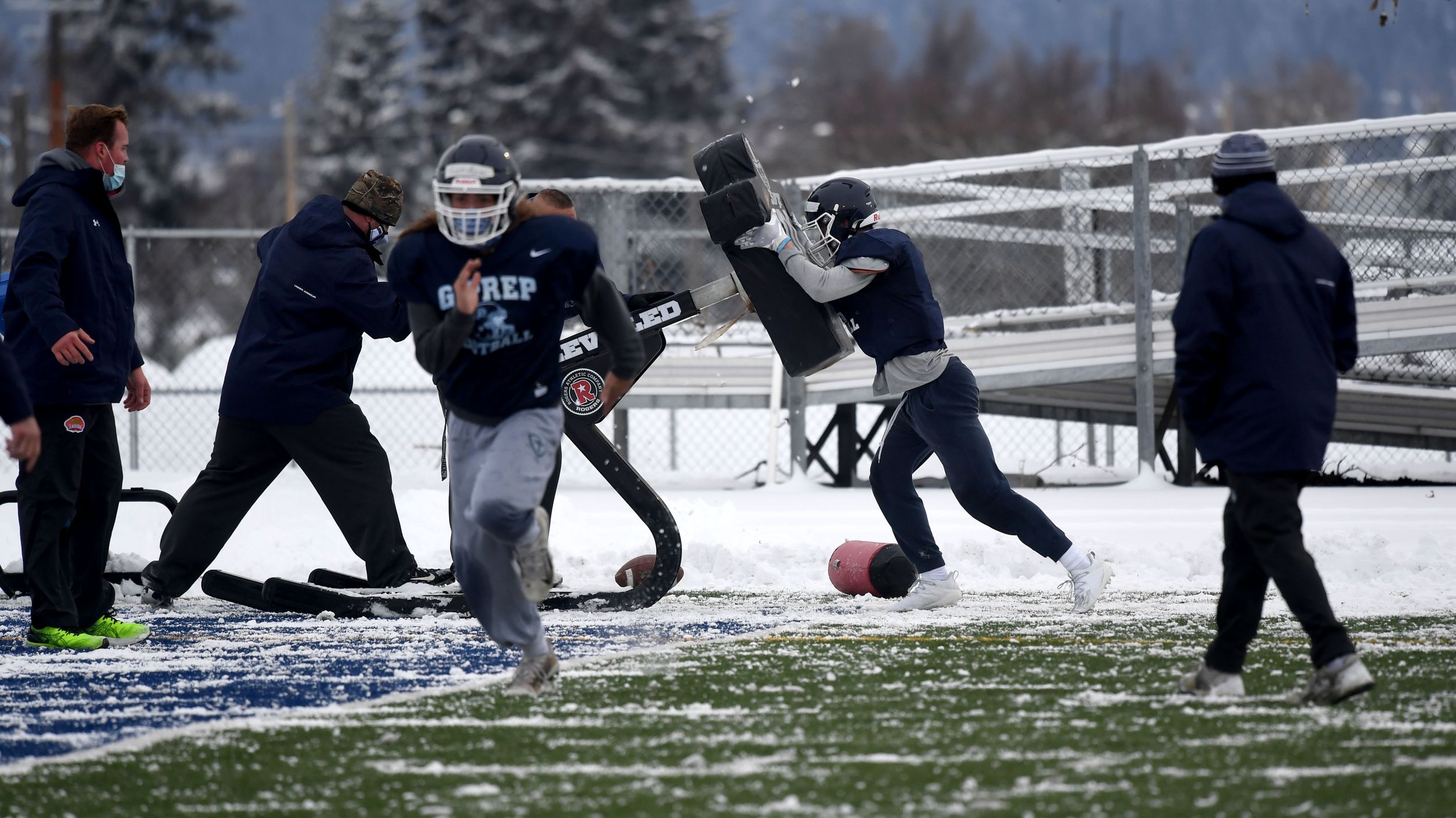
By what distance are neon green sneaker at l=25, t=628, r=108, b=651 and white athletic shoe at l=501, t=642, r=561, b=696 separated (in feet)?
6.59

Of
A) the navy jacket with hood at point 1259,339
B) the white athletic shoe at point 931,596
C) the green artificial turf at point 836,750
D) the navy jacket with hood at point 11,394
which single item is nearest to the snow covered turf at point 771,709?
the green artificial turf at point 836,750

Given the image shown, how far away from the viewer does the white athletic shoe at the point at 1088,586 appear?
6637 mm

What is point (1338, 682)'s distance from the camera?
14.3 feet

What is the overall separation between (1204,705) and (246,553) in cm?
570

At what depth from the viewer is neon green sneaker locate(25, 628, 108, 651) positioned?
5.98 meters

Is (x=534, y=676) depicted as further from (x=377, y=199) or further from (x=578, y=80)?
(x=578, y=80)

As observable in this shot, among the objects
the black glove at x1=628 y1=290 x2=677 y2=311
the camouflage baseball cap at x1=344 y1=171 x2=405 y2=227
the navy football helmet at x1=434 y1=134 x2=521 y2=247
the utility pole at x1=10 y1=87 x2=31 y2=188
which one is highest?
the utility pole at x1=10 y1=87 x2=31 y2=188

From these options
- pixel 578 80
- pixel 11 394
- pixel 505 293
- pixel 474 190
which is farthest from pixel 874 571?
pixel 578 80

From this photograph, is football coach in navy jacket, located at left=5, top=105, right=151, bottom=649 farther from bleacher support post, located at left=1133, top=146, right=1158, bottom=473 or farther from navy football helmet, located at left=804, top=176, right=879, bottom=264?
bleacher support post, located at left=1133, top=146, right=1158, bottom=473

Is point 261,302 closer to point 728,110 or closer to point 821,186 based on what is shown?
point 821,186

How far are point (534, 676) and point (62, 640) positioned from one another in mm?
2226

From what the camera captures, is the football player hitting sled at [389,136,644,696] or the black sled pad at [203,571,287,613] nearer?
the football player hitting sled at [389,136,644,696]

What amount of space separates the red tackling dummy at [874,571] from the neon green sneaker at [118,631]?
3062 millimetres

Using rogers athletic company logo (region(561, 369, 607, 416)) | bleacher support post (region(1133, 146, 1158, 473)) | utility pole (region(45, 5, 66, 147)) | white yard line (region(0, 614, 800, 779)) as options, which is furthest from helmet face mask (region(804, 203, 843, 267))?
utility pole (region(45, 5, 66, 147))
